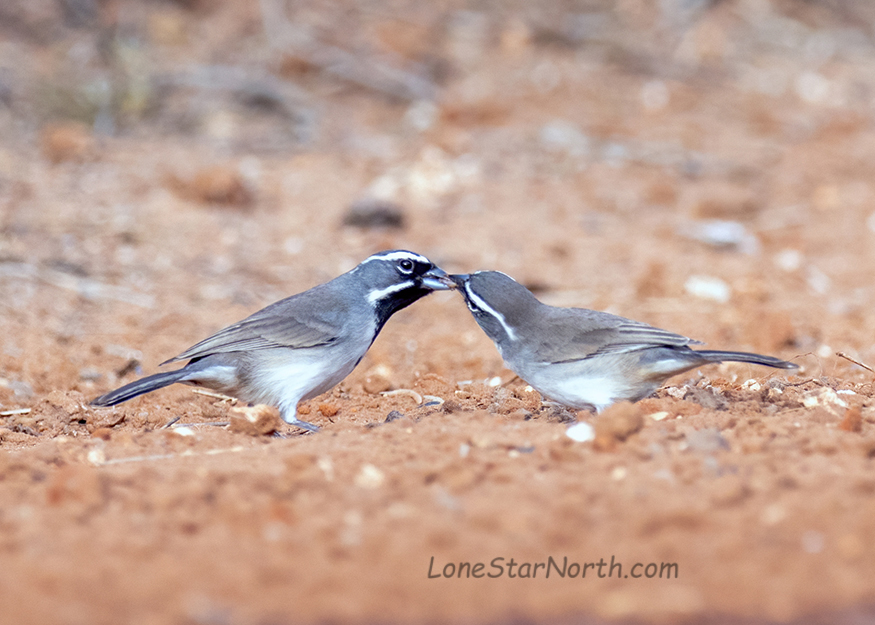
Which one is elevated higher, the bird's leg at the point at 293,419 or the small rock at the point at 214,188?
the small rock at the point at 214,188

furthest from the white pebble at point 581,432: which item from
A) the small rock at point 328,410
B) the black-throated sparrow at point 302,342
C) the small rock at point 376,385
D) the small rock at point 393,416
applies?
the small rock at point 376,385

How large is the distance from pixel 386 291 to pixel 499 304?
3.17ft

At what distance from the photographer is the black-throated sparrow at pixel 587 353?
16.5 feet

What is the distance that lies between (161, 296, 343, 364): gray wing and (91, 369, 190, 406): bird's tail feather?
0.38 metres

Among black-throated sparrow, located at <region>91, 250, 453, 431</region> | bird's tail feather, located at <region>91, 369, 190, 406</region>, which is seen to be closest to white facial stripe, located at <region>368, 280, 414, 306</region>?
black-throated sparrow, located at <region>91, 250, 453, 431</region>

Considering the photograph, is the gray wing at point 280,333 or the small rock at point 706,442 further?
the gray wing at point 280,333

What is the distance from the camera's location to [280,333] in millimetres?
5863

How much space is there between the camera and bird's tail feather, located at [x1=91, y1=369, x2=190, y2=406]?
508cm

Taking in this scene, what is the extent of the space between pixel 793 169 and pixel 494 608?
1138cm

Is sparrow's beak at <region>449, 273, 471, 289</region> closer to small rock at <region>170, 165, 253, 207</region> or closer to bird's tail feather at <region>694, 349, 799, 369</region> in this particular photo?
bird's tail feather at <region>694, 349, 799, 369</region>

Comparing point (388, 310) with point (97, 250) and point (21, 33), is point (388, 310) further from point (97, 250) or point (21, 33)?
point (21, 33)

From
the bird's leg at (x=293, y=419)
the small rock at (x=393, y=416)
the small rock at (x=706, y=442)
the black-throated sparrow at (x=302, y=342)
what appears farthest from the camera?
the black-throated sparrow at (x=302, y=342)

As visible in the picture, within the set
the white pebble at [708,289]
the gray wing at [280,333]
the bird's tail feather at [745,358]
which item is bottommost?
the white pebble at [708,289]

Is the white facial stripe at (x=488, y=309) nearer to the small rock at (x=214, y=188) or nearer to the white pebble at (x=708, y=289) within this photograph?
the white pebble at (x=708, y=289)
